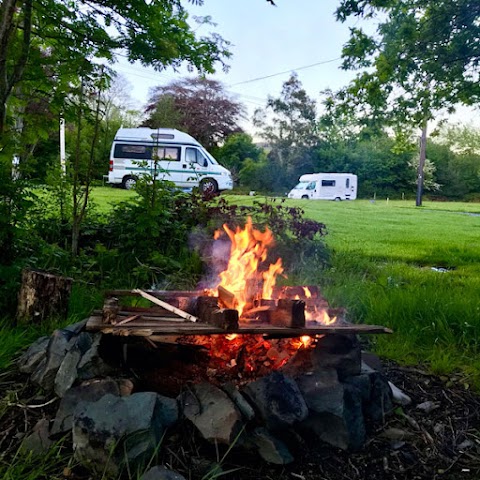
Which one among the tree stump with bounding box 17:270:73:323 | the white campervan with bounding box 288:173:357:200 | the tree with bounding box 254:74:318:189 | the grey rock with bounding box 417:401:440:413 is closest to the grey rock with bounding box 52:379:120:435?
the tree stump with bounding box 17:270:73:323

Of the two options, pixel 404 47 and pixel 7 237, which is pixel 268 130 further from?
pixel 7 237

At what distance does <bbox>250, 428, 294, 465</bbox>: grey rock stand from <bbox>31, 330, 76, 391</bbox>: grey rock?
1.06 meters

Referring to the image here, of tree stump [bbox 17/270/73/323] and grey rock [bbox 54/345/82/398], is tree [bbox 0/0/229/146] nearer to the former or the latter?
tree stump [bbox 17/270/73/323]

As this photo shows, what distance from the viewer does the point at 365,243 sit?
25.9 feet

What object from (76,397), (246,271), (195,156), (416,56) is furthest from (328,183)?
(76,397)

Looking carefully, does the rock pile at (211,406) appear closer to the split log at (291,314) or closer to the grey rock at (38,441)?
the grey rock at (38,441)

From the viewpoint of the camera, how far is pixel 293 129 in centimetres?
1416

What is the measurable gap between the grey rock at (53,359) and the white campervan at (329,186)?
16.6 meters

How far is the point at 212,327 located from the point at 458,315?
87.4 inches

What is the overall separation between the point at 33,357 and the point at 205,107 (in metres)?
14.6

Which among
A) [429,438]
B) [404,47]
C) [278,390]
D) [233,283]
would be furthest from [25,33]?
[404,47]

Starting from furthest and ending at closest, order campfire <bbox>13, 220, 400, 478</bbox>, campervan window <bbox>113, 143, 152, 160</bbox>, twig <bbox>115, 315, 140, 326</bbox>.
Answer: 1. campervan window <bbox>113, 143, 152, 160</bbox>
2. twig <bbox>115, 315, 140, 326</bbox>
3. campfire <bbox>13, 220, 400, 478</bbox>

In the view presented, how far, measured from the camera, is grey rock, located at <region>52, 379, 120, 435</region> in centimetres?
192

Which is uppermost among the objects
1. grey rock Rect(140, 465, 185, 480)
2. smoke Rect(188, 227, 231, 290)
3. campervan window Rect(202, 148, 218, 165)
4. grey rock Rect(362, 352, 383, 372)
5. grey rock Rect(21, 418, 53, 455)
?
campervan window Rect(202, 148, 218, 165)
